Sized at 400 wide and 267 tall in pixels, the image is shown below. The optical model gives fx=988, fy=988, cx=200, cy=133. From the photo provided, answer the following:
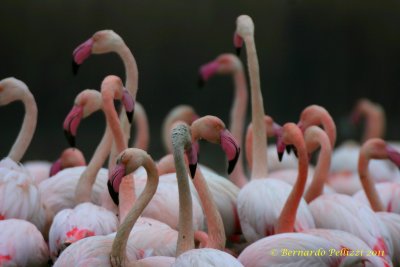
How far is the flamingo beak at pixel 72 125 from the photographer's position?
4.95 meters

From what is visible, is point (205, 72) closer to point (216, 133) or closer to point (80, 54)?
point (80, 54)

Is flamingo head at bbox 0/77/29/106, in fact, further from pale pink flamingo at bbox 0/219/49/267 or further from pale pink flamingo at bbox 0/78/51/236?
pale pink flamingo at bbox 0/219/49/267

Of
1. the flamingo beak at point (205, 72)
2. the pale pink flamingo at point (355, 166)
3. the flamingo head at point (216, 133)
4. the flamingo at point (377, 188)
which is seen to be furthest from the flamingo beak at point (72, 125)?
the pale pink flamingo at point (355, 166)

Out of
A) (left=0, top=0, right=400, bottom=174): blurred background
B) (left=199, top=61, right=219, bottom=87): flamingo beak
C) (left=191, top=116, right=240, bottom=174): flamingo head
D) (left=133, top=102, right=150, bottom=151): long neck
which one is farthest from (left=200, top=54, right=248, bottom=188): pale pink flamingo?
(left=0, top=0, right=400, bottom=174): blurred background

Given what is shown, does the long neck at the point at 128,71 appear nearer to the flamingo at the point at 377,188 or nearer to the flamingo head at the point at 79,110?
the flamingo head at the point at 79,110

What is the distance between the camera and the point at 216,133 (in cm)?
449

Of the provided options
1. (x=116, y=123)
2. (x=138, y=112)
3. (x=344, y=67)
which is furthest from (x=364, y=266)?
(x=344, y=67)

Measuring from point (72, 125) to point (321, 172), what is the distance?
1376mm

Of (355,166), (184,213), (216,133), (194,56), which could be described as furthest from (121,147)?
(194,56)

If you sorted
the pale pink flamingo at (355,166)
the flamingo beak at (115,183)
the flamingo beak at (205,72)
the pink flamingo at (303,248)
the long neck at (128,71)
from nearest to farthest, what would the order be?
the flamingo beak at (115,183)
the pink flamingo at (303,248)
the long neck at (128,71)
the flamingo beak at (205,72)
the pale pink flamingo at (355,166)

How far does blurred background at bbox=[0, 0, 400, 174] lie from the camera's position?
9453 millimetres

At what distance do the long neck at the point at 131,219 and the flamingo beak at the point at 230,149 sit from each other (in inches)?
12.9

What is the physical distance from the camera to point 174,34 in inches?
396

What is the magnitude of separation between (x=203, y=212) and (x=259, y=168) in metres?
0.58
